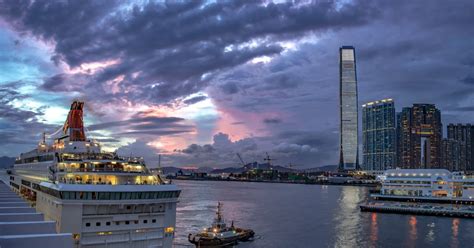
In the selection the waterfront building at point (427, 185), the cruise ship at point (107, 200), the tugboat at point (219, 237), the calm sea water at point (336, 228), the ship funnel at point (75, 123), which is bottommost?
the calm sea water at point (336, 228)

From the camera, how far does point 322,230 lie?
172ft

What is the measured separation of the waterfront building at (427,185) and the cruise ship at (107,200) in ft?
268

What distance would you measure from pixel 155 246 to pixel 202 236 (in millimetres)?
21407

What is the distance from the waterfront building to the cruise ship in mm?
81759

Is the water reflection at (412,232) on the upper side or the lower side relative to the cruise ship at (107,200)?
lower

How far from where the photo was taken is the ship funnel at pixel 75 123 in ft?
104

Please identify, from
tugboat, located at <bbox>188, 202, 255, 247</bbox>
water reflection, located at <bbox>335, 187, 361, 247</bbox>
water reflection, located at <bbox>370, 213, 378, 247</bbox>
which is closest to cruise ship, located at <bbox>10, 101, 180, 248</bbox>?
tugboat, located at <bbox>188, 202, 255, 247</bbox>

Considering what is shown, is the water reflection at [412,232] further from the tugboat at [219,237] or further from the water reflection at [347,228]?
the tugboat at [219,237]

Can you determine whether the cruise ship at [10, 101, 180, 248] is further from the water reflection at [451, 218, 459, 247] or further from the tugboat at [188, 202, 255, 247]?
the water reflection at [451, 218, 459, 247]

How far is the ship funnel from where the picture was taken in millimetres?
31766

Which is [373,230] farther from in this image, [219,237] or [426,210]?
[426,210]

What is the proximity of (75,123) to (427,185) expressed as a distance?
8328 cm

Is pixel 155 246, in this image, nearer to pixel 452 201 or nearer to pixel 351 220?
pixel 351 220

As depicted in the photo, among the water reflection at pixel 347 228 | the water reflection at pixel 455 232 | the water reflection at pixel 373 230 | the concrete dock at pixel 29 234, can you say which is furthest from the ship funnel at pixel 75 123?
the water reflection at pixel 455 232
